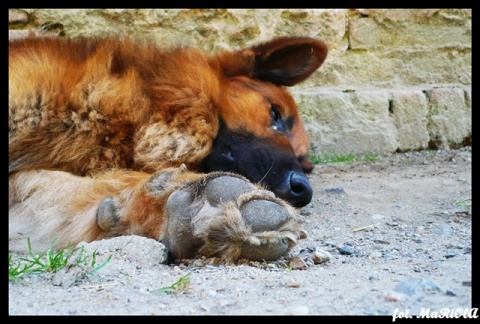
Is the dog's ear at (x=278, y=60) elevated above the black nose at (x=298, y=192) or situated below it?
above

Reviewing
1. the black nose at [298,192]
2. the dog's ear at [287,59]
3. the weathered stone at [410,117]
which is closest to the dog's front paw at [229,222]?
the black nose at [298,192]

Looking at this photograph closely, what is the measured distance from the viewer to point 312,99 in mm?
5340

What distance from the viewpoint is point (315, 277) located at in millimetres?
2326

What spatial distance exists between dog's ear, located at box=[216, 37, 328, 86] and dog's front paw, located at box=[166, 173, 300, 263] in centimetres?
134

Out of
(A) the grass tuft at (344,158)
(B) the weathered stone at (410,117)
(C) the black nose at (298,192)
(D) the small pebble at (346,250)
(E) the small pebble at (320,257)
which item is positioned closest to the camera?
(E) the small pebble at (320,257)

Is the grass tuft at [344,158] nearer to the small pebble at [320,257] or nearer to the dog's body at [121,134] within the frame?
the dog's body at [121,134]

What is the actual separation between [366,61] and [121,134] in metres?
2.89

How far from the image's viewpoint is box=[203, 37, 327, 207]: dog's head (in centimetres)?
332

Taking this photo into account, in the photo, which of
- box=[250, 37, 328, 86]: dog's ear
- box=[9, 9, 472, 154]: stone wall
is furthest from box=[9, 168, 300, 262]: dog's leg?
box=[9, 9, 472, 154]: stone wall

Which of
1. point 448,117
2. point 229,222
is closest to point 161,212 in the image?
point 229,222

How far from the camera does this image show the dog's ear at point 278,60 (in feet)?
12.3

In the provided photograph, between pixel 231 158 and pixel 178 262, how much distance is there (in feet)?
3.01

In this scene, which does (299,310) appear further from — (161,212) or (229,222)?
(161,212)

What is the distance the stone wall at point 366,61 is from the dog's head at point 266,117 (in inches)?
50.1
